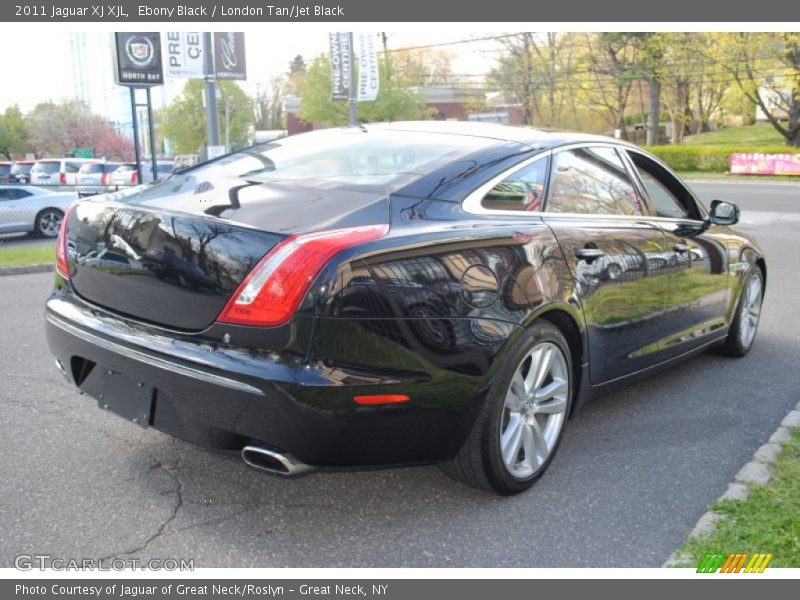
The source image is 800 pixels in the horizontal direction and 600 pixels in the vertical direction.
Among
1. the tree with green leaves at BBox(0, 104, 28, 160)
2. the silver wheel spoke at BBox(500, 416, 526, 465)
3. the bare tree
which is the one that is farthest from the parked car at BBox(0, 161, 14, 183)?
the bare tree

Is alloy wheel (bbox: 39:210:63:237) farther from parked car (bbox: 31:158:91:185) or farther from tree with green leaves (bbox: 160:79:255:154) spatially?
tree with green leaves (bbox: 160:79:255:154)

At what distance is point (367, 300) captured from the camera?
2.64 metres

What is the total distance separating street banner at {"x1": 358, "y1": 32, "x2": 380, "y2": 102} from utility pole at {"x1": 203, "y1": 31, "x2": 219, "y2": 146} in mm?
7218

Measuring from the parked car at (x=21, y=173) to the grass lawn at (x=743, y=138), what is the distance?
38.2 m

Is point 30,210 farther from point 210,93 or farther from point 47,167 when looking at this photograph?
point 47,167

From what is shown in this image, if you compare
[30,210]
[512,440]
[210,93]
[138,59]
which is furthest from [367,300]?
[210,93]

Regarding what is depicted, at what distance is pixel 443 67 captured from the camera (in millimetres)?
65000

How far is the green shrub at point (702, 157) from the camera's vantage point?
36000mm

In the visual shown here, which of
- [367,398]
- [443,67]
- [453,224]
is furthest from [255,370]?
[443,67]

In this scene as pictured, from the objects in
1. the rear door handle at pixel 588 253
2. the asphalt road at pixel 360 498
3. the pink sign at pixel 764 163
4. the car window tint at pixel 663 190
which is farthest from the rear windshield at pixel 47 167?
the rear door handle at pixel 588 253

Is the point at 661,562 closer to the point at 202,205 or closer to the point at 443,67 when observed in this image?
the point at 202,205

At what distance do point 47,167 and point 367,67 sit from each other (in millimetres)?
17891

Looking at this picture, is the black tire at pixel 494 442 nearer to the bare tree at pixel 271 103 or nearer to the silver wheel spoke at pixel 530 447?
the silver wheel spoke at pixel 530 447
